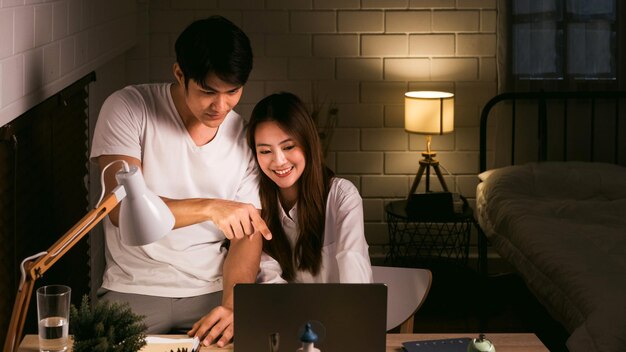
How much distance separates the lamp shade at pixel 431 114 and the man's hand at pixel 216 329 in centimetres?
259

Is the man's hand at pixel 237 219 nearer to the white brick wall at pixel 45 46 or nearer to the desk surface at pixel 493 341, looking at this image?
the desk surface at pixel 493 341

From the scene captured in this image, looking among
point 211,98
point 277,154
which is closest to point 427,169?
point 277,154

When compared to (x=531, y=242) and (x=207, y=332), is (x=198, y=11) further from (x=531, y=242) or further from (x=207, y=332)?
(x=207, y=332)

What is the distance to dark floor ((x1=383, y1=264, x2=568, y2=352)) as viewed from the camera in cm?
443

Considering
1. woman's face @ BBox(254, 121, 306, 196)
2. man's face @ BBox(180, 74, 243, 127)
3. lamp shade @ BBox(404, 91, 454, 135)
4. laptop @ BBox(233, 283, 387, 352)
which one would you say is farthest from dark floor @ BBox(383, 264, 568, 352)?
laptop @ BBox(233, 283, 387, 352)

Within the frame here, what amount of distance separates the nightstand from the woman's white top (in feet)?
6.68

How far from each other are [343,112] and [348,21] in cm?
47

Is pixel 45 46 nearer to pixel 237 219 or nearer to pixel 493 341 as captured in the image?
pixel 237 219

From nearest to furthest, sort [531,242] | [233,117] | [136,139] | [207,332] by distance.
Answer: [207,332]
[136,139]
[233,117]
[531,242]

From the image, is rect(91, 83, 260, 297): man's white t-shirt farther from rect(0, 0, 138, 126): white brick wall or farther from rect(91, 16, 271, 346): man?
rect(0, 0, 138, 126): white brick wall

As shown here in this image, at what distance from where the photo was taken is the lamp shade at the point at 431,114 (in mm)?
4742

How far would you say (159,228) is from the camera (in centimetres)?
179

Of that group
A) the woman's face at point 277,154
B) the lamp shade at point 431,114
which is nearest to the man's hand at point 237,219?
the woman's face at point 277,154

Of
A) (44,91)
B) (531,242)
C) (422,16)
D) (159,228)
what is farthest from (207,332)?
(422,16)
